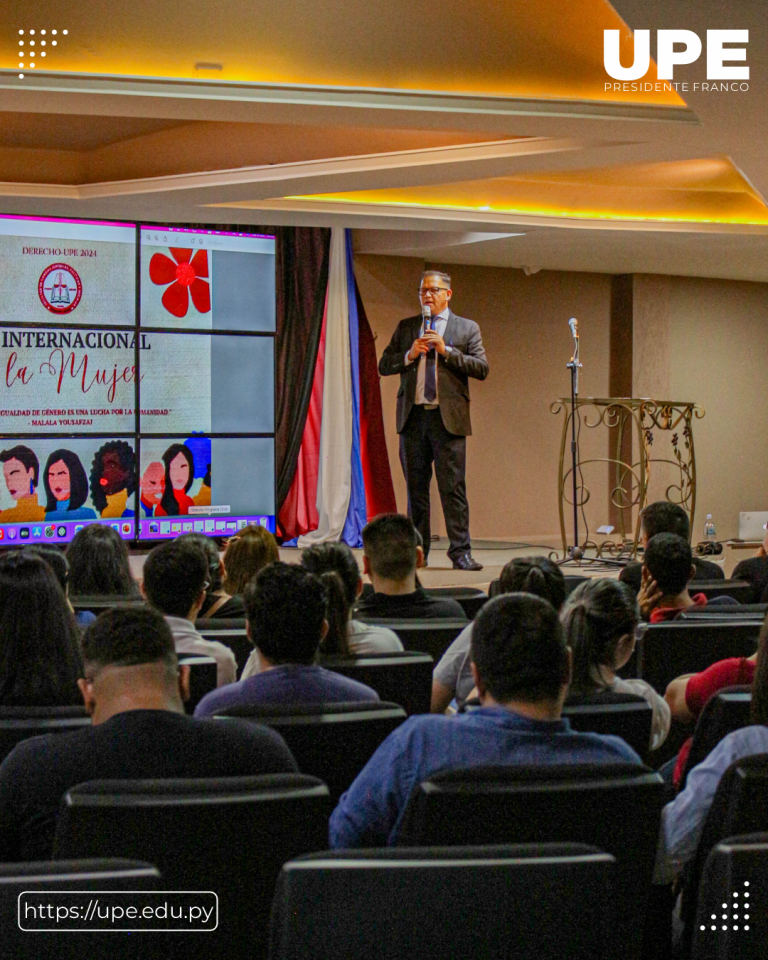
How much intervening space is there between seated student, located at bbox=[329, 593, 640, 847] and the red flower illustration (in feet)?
20.1

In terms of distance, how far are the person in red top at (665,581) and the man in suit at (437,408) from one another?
287 cm

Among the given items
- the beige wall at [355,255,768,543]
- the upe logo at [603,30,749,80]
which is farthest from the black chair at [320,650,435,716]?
the beige wall at [355,255,768,543]

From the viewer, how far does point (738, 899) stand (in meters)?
1.21

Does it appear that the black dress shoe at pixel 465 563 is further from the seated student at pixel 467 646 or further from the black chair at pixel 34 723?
the black chair at pixel 34 723

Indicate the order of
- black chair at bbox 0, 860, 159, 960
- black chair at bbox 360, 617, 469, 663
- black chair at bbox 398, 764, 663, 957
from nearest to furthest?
black chair at bbox 0, 860, 159, 960 < black chair at bbox 398, 764, 663, 957 < black chair at bbox 360, 617, 469, 663

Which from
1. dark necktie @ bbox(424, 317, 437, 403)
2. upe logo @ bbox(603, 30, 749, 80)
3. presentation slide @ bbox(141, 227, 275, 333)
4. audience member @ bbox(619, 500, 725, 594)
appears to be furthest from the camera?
presentation slide @ bbox(141, 227, 275, 333)

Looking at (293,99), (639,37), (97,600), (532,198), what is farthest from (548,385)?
(97,600)

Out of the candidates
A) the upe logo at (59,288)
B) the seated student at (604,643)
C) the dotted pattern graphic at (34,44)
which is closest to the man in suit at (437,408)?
the upe logo at (59,288)

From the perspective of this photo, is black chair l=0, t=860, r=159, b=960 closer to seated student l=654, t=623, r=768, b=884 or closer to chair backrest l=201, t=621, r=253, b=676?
seated student l=654, t=623, r=768, b=884

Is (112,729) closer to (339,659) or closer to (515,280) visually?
(339,659)

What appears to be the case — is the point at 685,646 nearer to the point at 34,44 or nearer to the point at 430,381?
the point at 34,44

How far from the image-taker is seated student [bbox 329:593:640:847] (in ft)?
5.05

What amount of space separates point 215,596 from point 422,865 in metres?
2.16

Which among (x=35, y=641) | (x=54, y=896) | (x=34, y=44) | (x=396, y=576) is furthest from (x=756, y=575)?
(x=34, y=44)
